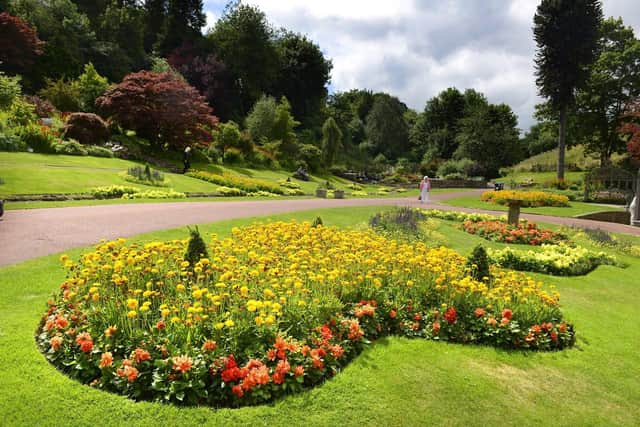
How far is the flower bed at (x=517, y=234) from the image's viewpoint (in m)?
11.9

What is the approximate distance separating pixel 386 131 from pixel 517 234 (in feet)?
174

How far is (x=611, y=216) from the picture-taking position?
1925 cm

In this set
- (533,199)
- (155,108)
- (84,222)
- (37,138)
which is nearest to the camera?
(84,222)

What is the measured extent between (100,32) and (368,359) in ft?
163

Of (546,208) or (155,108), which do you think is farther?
(155,108)

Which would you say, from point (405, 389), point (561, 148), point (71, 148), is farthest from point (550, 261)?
point (561, 148)

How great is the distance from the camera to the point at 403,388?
12.4 feet

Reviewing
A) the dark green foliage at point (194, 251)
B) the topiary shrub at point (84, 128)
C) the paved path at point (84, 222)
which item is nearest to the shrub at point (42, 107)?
the topiary shrub at point (84, 128)

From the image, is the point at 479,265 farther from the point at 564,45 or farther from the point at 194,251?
the point at 564,45

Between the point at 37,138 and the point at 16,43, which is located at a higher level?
the point at 16,43

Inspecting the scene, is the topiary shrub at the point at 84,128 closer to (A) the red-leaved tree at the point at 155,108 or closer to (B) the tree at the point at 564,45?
(A) the red-leaved tree at the point at 155,108

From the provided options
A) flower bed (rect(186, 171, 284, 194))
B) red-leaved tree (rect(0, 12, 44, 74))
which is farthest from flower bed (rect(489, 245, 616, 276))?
red-leaved tree (rect(0, 12, 44, 74))

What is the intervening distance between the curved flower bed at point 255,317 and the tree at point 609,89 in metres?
38.8

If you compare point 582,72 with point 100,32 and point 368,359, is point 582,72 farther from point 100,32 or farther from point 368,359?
point 100,32
